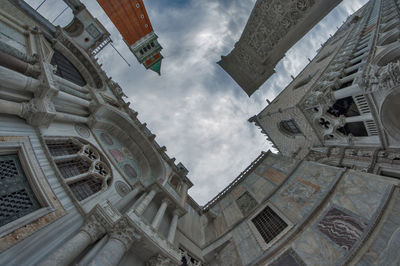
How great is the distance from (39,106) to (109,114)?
253 inches

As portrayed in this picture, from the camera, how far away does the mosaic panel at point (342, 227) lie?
6120 millimetres

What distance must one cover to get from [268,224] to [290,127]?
10.4 meters

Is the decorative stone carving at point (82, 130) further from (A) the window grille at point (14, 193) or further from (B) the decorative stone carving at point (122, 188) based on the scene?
(A) the window grille at point (14, 193)

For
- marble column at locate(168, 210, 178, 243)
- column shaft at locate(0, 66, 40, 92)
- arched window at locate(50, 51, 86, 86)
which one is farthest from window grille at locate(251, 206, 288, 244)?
arched window at locate(50, 51, 86, 86)

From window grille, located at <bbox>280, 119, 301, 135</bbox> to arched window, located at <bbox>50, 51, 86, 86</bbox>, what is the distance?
18422mm

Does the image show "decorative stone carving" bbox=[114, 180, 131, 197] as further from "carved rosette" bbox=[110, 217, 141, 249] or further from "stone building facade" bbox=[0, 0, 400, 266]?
"carved rosette" bbox=[110, 217, 141, 249]

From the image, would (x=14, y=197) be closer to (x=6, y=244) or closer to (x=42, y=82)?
(x=6, y=244)

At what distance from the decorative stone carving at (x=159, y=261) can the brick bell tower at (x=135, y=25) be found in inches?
853

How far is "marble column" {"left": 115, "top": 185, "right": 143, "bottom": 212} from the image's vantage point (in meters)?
9.27

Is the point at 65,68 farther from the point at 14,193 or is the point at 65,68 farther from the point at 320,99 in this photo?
the point at 320,99

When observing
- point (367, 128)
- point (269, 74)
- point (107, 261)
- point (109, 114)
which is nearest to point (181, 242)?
point (107, 261)

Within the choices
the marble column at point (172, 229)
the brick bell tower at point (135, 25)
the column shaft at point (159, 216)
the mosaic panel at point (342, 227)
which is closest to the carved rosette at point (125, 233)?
the column shaft at point (159, 216)

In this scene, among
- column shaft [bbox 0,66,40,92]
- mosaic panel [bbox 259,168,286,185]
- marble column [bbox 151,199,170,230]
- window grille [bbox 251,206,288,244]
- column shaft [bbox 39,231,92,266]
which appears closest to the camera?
column shaft [bbox 39,231,92,266]

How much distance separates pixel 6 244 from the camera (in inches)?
160
